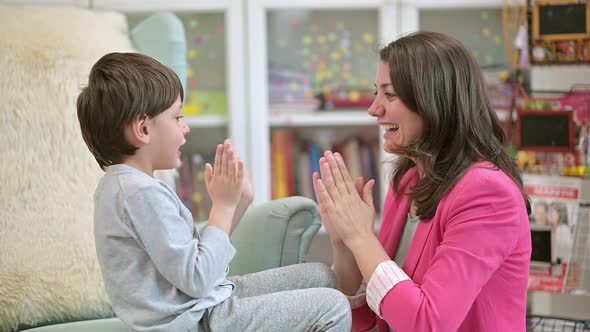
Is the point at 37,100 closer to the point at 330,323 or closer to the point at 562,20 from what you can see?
the point at 330,323

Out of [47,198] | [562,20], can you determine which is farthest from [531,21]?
[47,198]

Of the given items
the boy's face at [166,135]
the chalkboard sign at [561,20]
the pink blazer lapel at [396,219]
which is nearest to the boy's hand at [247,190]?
the boy's face at [166,135]

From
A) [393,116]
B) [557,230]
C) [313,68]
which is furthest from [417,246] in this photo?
[313,68]

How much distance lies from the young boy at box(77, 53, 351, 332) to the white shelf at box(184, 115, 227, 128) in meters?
1.55

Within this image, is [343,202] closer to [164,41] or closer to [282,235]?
[282,235]

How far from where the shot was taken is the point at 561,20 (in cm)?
212

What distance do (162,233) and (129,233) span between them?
0.06 m

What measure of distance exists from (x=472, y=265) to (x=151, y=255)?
1.70 feet

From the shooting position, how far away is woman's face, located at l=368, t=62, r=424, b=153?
1.41 metres

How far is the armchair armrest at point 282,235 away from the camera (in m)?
1.65

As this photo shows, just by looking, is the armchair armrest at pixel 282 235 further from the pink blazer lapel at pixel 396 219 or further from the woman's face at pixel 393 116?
the woman's face at pixel 393 116

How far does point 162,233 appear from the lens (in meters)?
1.23

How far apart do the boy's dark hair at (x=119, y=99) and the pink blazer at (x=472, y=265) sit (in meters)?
0.51

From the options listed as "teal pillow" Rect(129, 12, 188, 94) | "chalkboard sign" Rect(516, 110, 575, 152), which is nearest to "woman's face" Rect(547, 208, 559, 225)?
"chalkboard sign" Rect(516, 110, 575, 152)
